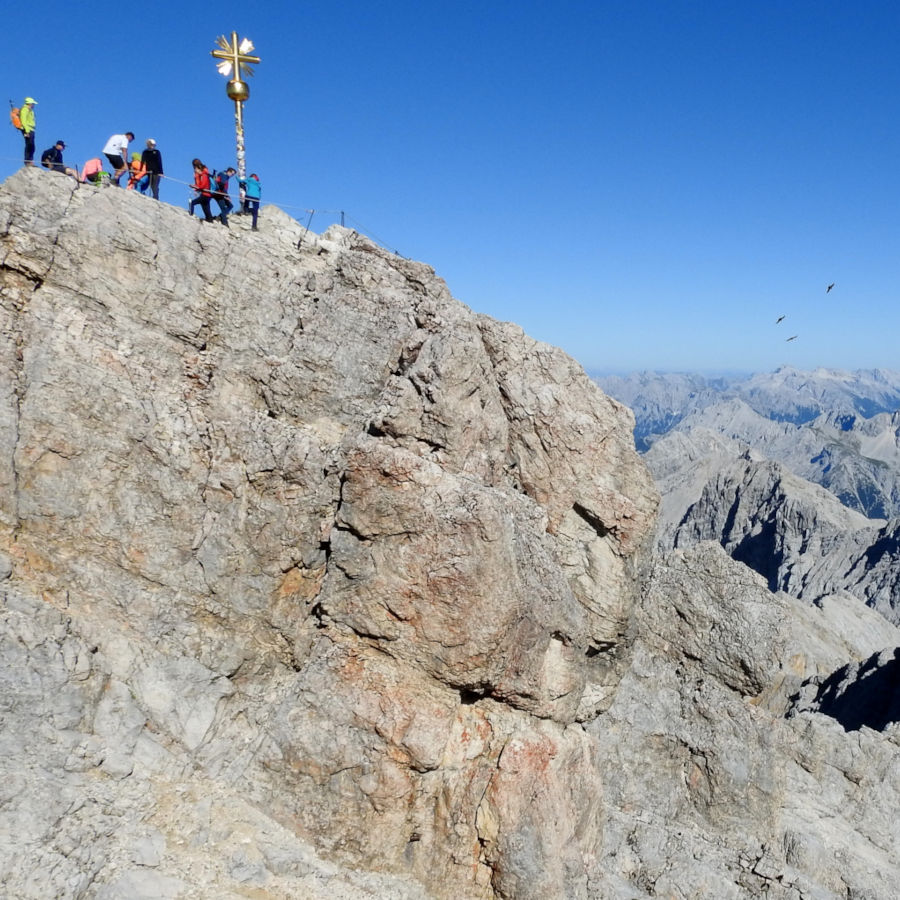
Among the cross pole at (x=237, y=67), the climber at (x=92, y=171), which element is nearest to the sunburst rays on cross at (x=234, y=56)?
the cross pole at (x=237, y=67)

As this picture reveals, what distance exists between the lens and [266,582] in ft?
68.1

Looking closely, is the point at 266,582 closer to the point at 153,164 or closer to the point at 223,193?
the point at 223,193

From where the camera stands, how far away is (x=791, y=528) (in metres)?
147

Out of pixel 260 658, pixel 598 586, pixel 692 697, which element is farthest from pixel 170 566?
pixel 692 697

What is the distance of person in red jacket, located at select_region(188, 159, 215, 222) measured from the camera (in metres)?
24.0

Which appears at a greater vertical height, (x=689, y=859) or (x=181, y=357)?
(x=181, y=357)

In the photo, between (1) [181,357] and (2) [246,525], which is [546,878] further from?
(1) [181,357]

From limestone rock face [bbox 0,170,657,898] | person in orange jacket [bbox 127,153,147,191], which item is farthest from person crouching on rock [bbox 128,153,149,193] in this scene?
limestone rock face [bbox 0,170,657,898]

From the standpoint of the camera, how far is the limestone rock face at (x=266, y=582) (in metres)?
17.9

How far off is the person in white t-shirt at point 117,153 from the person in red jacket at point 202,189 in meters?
2.79

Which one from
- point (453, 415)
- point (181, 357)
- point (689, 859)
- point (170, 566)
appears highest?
point (181, 357)

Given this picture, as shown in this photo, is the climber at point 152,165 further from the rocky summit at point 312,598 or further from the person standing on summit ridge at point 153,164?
the rocky summit at point 312,598

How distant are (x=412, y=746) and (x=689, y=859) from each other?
1341cm

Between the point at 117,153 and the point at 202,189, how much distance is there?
3.89 metres
